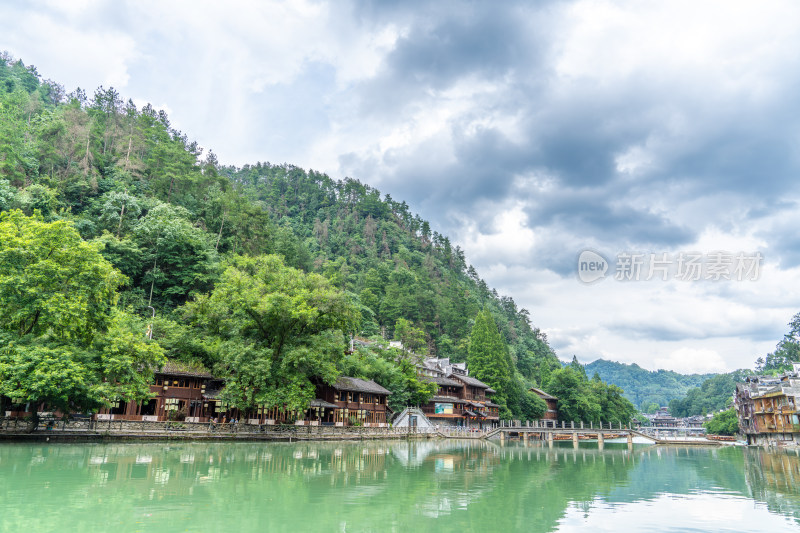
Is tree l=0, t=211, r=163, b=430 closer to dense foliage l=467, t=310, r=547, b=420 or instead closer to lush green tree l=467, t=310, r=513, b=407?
lush green tree l=467, t=310, r=513, b=407

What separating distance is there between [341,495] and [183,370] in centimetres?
2843

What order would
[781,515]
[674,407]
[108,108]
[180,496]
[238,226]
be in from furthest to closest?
1. [674,407]
2. [108,108]
3. [238,226]
4. [781,515]
5. [180,496]

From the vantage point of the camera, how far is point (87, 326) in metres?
30.0

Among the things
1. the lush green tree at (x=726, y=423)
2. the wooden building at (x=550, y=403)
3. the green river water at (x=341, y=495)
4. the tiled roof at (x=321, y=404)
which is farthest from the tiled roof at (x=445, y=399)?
the lush green tree at (x=726, y=423)

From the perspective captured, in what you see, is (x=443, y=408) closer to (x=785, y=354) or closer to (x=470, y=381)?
(x=470, y=381)

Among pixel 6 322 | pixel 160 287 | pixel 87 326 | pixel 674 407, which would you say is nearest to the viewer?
pixel 6 322

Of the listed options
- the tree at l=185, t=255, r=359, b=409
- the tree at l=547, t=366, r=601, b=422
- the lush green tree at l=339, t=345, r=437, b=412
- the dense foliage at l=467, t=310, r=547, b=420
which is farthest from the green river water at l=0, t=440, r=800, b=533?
the tree at l=547, t=366, r=601, b=422

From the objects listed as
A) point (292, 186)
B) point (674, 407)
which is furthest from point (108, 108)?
point (674, 407)

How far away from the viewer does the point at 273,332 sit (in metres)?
40.3

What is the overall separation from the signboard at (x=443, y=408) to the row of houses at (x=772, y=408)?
1507 inches

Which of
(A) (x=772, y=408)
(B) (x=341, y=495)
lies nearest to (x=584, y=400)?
(A) (x=772, y=408)

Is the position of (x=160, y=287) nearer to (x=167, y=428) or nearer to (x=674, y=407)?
(x=167, y=428)

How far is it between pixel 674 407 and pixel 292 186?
14251 centimetres

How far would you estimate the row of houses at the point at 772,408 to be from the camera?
2244 inches
